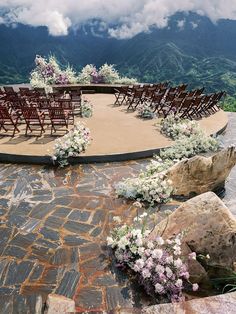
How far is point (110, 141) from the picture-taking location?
9773 mm

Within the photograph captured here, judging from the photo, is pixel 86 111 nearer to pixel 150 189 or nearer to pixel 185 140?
pixel 185 140

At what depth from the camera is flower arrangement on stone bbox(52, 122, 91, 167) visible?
8234 mm

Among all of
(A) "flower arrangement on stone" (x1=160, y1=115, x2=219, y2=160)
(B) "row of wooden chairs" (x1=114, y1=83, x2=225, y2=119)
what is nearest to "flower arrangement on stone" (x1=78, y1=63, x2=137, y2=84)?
(B) "row of wooden chairs" (x1=114, y1=83, x2=225, y2=119)

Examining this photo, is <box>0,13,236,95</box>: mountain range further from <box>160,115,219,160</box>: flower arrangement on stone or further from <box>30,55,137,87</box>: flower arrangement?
<box>160,115,219,160</box>: flower arrangement on stone

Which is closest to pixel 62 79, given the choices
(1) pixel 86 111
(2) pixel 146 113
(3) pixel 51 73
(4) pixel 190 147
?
(3) pixel 51 73

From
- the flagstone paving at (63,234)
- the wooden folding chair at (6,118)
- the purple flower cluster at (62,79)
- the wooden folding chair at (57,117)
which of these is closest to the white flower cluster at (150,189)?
the flagstone paving at (63,234)

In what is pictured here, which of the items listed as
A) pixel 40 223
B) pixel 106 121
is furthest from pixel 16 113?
pixel 40 223

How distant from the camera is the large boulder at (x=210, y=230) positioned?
4355 millimetres

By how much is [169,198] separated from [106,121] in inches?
244

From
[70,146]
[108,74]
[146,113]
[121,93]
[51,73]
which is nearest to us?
[70,146]

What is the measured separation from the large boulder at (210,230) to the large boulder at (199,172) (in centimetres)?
200

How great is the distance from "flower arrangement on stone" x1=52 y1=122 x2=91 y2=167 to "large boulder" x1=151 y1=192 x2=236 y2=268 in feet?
13.5

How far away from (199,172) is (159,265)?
2.93 metres

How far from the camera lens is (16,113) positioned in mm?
10945
